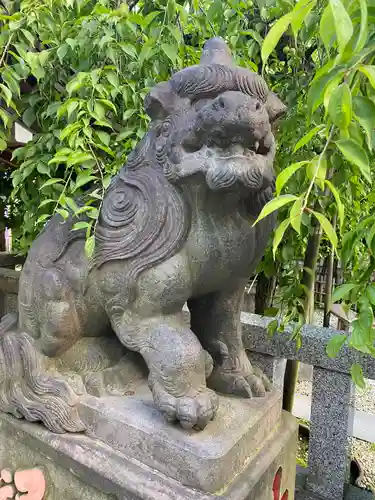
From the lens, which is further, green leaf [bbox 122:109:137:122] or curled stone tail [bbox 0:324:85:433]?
green leaf [bbox 122:109:137:122]

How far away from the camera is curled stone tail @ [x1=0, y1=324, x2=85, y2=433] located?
4.13ft

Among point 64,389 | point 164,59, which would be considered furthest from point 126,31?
point 64,389

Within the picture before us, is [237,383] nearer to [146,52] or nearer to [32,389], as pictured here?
[32,389]

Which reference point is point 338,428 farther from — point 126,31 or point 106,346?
point 126,31

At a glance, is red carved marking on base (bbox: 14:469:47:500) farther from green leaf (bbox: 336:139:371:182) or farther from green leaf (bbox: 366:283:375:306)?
green leaf (bbox: 336:139:371:182)

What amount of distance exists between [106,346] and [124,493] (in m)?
0.44

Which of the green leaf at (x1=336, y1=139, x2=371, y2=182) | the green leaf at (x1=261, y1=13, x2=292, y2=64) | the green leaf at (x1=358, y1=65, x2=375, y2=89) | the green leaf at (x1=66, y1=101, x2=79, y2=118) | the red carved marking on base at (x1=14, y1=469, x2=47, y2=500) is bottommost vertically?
the red carved marking on base at (x1=14, y1=469, x2=47, y2=500)

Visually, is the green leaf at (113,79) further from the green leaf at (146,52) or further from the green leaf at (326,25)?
the green leaf at (326,25)

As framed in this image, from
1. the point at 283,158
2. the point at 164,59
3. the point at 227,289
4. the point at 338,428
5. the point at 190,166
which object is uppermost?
the point at 164,59

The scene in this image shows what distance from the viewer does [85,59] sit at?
1.63 meters

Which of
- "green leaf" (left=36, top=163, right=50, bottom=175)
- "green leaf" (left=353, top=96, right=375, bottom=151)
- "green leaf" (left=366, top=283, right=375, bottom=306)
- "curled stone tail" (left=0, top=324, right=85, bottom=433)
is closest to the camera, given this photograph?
"green leaf" (left=353, top=96, right=375, bottom=151)

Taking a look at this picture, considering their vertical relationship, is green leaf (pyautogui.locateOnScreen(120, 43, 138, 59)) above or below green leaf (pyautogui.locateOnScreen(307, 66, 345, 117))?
above

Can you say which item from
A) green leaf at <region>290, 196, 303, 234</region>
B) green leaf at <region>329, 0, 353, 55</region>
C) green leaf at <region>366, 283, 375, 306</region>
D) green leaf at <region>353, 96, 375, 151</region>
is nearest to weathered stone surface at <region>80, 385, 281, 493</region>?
green leaf at <region>366, 283, 375, 306</region>

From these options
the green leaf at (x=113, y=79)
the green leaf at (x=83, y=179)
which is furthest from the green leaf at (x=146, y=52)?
the green leaf at (x=83, y=179)
